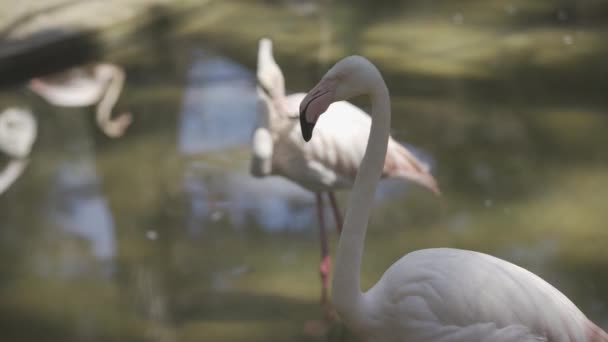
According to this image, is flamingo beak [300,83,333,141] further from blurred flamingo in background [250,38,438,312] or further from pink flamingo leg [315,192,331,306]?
pink flamingo leg [315,192,331,306]

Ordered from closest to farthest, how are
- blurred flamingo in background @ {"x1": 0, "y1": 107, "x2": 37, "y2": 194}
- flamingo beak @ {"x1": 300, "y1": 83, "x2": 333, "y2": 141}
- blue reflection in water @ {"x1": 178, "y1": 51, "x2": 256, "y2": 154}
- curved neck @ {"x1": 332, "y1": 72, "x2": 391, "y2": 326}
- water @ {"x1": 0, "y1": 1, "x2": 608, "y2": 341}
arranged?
flamingo beak @ {"x1": 300, "y1": 83, "x2": 333, "y2": 141} → curved neck @ {"x1": 332, "y1": 72, "x2": 391, "y2": 326} → water @ {"x1": 0, "y1": 1, "x2": 608, "y2": 341} → blurred flamingo in background @ {"x1": 0, "y1": 107, "x2": 37, "y2": 194} → blue reflection in water @ {"x1": 178, "y1": 51, "x2": 256, "y2": 154}

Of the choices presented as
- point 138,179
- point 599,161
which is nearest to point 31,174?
point 138,179

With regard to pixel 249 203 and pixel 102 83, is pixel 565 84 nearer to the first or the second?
pixel 249 203

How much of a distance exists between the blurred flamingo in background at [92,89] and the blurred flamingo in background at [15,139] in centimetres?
24

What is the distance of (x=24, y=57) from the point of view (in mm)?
5094

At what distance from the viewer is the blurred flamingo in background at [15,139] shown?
13.4ft

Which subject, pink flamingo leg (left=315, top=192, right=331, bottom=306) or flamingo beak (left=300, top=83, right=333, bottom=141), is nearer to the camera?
flamingo beak (left=300, top=83, right=333, bottom=141)

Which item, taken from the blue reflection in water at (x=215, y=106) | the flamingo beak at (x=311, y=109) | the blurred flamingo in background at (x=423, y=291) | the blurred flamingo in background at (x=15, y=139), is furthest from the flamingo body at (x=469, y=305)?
the blurred flamingo in background at (x=15, y=139)

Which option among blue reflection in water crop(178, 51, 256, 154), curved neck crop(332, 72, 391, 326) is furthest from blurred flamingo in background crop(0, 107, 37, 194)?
curved neck crop(332, 72, 391, 326)

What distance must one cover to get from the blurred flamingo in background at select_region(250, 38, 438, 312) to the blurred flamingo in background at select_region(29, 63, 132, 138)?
72.6 inches

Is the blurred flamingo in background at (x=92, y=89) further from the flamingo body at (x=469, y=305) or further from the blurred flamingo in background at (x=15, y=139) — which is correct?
the flamingo body at (x=469, y=305)

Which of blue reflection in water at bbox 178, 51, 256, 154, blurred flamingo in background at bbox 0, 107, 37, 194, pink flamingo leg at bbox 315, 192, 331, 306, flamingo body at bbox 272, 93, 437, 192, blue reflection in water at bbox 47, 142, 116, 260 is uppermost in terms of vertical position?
flamingo body at bbox 272, 93, 437, 192

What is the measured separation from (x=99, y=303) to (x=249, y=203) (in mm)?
923

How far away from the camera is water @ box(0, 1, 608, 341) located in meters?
3.06
